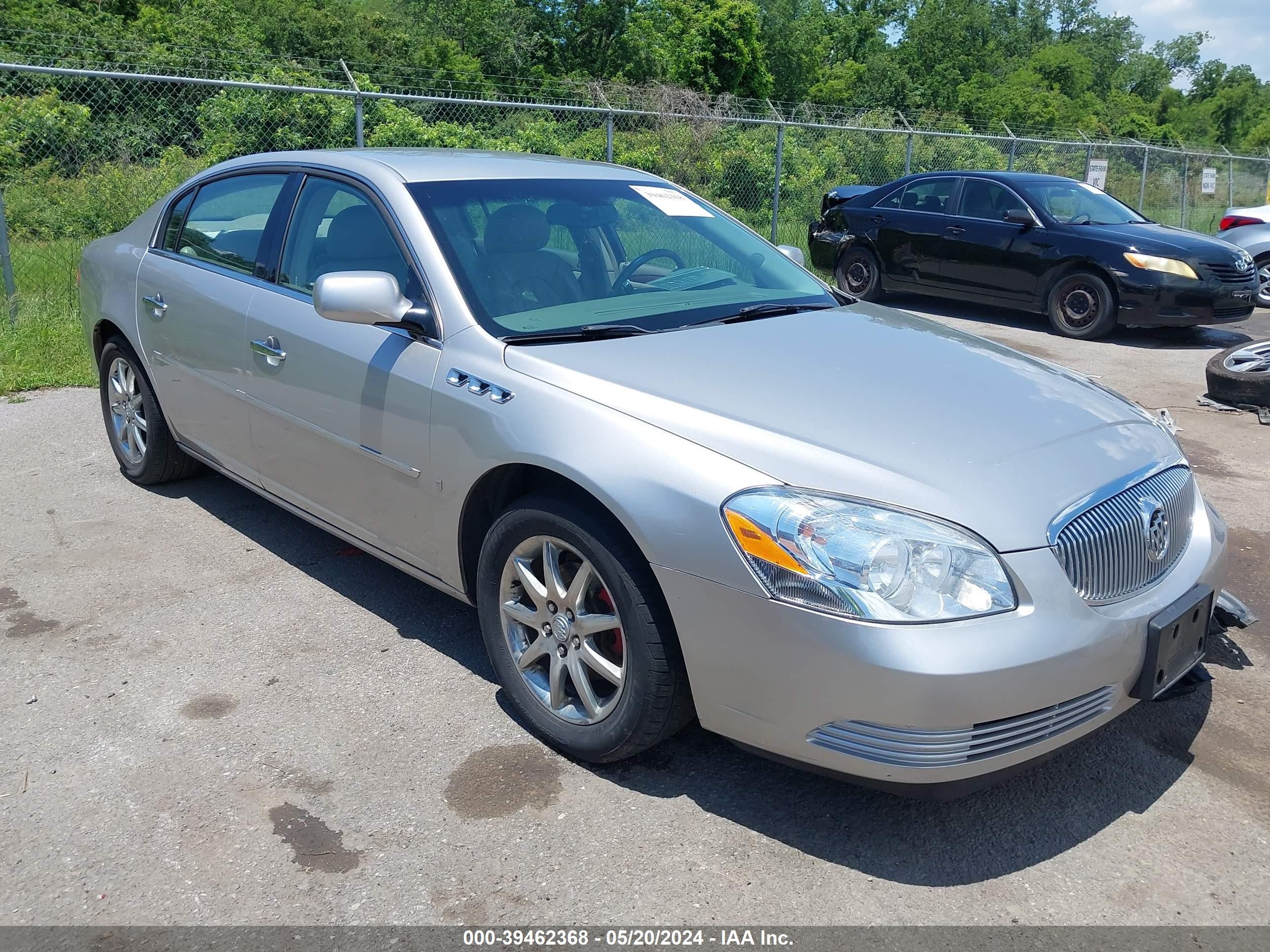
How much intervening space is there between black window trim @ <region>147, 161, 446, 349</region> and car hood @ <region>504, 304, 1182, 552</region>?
47 centimetres

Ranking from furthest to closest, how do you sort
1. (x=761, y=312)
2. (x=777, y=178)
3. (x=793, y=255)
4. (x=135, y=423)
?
1. (x=777, y=178)
2. (x=135, y=423)
3. (x=793, y=255)
4. (x=761, y=312)

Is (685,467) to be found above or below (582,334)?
below

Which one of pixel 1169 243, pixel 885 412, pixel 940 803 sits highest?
pixel 1169 243

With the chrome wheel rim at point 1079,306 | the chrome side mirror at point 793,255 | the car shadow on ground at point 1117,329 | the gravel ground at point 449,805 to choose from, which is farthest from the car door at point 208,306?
the chrome wheel rim at point 1079,306

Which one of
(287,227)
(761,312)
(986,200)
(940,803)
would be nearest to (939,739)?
(940,803)

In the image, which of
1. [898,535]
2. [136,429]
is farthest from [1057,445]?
[136,429]

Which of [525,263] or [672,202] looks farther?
[672,202]

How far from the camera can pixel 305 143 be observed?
1199 cm

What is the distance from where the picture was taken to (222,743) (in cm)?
317

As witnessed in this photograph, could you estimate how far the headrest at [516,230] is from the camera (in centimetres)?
359

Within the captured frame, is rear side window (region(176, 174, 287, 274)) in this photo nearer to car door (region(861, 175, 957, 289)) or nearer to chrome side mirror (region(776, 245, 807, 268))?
chrome side mirror (region(776, 245, 807, 268))

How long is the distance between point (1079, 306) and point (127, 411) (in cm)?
857

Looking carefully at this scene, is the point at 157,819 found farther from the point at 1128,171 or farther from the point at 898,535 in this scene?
the point at 1128,171

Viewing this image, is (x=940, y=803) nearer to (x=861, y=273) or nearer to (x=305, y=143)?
(x=861, y=273)
